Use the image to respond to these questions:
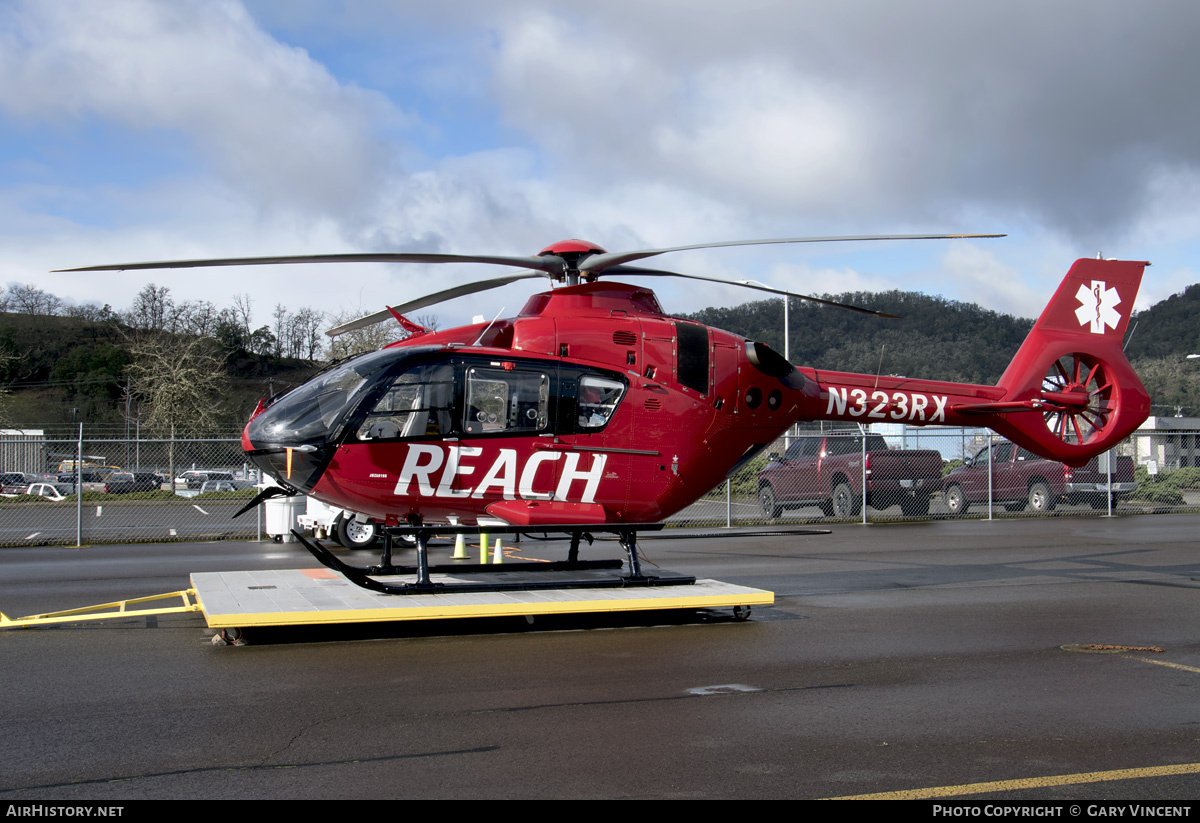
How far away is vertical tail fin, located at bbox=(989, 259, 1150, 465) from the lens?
12078mm

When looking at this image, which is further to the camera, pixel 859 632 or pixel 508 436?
pixel 508 436

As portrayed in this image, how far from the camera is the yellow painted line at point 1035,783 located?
430cm

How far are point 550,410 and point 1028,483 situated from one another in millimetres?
18612

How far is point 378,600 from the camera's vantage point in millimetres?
8102

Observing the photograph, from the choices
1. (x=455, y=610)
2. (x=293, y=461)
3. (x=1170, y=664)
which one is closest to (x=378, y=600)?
(x=455, y=610)

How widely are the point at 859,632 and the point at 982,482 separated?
16485mm

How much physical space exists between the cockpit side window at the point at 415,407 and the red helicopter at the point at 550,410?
0.04 ft

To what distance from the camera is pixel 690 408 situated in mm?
9875

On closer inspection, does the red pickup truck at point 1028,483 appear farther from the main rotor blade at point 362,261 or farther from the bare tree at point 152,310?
the bare tree at point 152,310

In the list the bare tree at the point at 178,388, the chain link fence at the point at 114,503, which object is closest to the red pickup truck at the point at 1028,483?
the chain link fence at the point at 114,503

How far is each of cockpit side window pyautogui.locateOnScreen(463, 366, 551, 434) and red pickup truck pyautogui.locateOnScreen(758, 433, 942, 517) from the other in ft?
44.4

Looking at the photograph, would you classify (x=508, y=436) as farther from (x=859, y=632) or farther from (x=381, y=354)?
(x=859, y=632)

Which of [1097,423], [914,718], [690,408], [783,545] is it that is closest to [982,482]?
[783,545]

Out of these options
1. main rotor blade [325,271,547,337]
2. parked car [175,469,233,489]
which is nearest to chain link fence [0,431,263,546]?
parked car [175,469,233,489]
